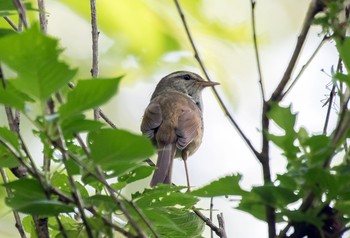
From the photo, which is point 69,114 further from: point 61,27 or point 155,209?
point 61,27

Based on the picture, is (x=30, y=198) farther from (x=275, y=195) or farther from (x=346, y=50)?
(x=346, y=50)

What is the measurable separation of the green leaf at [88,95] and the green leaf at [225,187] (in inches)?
14.0

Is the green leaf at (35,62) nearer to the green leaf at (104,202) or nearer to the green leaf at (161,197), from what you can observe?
the green leaf at (104,202)

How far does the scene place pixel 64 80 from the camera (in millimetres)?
1492

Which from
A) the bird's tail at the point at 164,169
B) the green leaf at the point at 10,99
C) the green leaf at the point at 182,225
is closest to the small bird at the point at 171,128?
the bird's tail at the point at 164,169

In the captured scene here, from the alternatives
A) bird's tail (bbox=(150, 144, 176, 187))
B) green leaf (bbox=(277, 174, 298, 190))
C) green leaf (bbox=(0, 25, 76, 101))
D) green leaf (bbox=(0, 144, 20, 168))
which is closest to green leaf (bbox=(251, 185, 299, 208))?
green leaf (bbox=(277, 174, 298, 190))

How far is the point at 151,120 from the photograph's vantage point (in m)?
5.57

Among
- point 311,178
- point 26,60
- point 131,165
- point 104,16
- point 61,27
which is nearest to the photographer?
point 26,60

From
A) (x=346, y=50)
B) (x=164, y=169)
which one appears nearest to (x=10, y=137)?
(x=346, y=50)

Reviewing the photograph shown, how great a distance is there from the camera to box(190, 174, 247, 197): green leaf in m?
1.66

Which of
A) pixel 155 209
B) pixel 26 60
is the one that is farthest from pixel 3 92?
pixel 155 209

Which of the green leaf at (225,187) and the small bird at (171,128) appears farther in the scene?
the small bird at (171,128)

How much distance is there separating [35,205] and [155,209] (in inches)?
17.6

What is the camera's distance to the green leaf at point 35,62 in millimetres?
1426
